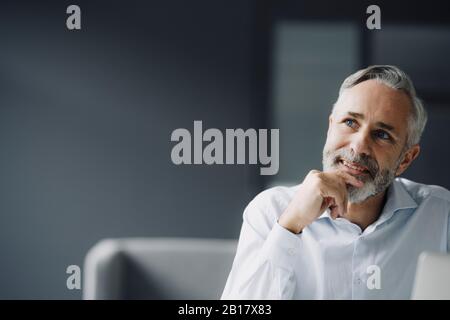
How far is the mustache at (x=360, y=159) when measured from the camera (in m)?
1.24

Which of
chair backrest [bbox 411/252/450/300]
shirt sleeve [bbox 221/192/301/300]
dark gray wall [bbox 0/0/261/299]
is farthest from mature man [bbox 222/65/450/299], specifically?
chair backrest [bbox 411/252/450/300]

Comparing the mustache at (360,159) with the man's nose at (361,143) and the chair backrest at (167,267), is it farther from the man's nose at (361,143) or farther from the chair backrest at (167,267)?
the chair backrest at (167,267)

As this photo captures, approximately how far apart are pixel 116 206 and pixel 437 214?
2.39 ft

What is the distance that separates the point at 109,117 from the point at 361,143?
1.90 feet

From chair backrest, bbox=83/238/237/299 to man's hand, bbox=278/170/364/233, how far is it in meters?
0.22

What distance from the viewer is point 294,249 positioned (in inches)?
47.9

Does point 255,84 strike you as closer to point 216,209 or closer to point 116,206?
point 216,209

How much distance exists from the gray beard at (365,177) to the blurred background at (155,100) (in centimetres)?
7

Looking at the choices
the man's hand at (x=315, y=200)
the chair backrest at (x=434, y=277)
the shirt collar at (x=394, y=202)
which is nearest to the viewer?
the chair backrest at (x=434, y=277)

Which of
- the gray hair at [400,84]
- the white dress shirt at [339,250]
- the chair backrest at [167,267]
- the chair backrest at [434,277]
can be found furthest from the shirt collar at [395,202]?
the chair backrest at [434,277]

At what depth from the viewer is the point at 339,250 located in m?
1.26

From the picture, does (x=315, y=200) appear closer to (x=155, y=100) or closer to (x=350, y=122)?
(x=350, y=122)

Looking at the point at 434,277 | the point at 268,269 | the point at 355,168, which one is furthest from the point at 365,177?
the point at 434,277
